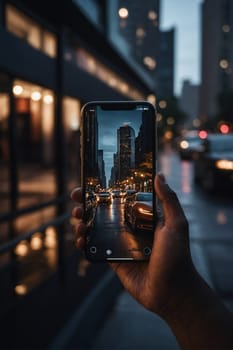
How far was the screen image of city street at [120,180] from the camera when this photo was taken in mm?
1612

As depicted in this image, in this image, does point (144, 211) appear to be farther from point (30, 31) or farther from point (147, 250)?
point (30, 31)

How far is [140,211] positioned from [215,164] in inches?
422

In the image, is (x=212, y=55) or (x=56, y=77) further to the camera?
(x=212, y=55)

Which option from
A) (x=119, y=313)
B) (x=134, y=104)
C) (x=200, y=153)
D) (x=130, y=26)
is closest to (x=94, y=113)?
(x=134, y=104)

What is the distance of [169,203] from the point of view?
1529mm

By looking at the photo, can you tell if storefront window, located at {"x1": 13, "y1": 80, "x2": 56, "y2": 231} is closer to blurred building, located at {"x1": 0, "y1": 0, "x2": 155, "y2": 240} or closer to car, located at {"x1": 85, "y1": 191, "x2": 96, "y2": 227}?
blurred building, located at {"x1": 0, "y1": 0, "x2": 155, "y2": 240}

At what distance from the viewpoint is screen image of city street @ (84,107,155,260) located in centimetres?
161

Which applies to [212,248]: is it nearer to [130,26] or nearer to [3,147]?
[3,147]

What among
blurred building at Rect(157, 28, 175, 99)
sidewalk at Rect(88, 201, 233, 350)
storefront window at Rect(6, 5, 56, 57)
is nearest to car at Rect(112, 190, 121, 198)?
blurred building at Rect(157, 28, 175, 99)

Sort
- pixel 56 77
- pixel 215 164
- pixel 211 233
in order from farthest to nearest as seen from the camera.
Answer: pixel 215 164 → pixel 211 233 → pixel 56 77

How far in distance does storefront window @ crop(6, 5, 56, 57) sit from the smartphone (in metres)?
2.72

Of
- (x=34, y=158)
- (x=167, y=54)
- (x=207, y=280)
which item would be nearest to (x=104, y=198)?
(x=167, y=54)

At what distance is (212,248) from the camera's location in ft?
25.4

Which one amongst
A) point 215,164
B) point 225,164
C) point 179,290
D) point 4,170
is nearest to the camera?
point 179,290
